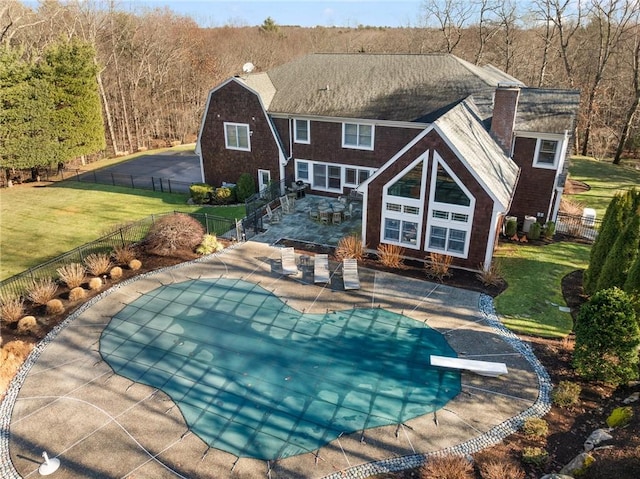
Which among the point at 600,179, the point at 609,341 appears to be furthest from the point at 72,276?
the point at 600,179

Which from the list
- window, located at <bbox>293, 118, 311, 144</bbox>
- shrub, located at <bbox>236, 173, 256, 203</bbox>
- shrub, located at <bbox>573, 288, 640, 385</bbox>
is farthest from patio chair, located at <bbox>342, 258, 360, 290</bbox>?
shrub, located at <bbox>236, 173, 256, 203</bbox>

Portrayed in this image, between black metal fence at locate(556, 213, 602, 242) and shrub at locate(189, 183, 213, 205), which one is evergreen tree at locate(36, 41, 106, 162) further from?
black metal fence at locate(556, 213, 602, 242)

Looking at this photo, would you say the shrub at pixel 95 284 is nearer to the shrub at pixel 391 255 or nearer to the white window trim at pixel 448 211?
the shrub at pixel 391 255

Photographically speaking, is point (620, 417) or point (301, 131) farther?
point (301, 131)

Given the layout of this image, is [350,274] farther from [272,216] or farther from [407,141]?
[407,141]

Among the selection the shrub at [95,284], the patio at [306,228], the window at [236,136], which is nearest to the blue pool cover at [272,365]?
the shrub at [95,284]

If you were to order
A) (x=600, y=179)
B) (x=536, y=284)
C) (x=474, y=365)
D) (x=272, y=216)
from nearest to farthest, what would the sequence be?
(x=474, y=365)
(x=536, y=284)
(x=272, y=216)
(x=600, y=179)
